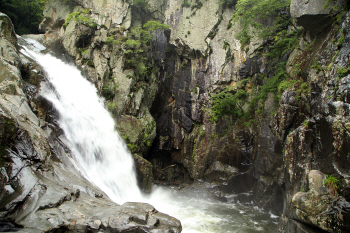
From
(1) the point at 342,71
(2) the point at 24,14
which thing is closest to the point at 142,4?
(2) the point at 24,14

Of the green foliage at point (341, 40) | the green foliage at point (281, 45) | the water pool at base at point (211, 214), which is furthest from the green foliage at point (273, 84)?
the water pool at base at point (211, 214)

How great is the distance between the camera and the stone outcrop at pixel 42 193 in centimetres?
529

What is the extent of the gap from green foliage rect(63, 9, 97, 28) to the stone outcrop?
10627 millimetres

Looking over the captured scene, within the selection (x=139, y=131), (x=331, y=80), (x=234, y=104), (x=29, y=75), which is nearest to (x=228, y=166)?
(x=234, y=104)

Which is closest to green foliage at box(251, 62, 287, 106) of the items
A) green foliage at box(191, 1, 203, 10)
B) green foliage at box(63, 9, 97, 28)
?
green foliage at box(191, 1, 203, 10)

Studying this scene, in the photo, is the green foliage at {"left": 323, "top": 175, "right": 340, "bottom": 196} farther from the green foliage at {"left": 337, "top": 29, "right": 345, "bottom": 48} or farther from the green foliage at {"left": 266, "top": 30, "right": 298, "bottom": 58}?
the green foliage at {"left": 266, "top": 30, "right": 298, "bottom": 58}

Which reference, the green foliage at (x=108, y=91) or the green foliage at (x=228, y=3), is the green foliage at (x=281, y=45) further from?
the green foliage at (x=108, y=91)

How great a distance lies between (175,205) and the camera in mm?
13258

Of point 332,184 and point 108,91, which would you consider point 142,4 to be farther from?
point 332,184

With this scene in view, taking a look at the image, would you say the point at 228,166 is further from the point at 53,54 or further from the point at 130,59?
the point at 53,54

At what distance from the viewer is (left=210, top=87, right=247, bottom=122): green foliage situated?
1664 centimetres

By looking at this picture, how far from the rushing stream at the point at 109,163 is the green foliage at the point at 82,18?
13.8 ft

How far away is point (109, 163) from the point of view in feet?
42.0

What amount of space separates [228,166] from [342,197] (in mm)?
10386
